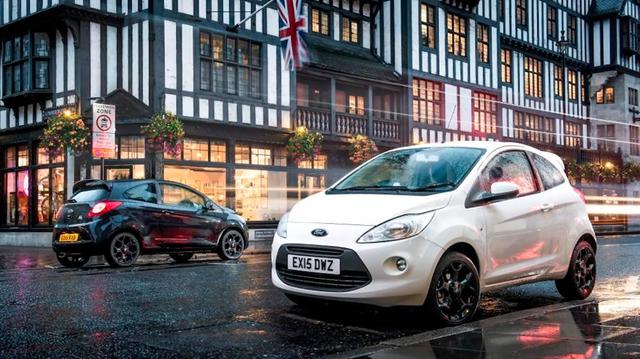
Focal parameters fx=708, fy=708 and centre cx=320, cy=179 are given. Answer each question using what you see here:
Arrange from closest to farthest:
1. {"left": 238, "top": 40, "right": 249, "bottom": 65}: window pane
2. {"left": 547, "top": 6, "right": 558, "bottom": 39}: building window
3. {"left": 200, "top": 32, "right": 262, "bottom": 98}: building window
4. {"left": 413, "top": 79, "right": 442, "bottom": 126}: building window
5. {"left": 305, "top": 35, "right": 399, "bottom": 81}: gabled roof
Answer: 1. {"left": 200, "top": 32, "right": 262, "bottom": 98}: building window
2. {"left": 238, "top": 40, "right": 249, "bottom": 65}: window pane
3. {"left": 305, "top": 35, "right": 399, "bottom": 81}: gabled roof
4. {"left": 413, "top": 79, "right": 442, "bottom": 126}: building window
5. {"left": 547, "top": 6, "right": 558, "bottom": 39}: building window

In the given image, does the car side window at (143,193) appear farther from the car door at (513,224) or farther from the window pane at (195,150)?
the window pane at (195,150)

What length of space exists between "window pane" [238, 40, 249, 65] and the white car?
1643cm

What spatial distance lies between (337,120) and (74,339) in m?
21.0

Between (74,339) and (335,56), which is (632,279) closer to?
(74,339)

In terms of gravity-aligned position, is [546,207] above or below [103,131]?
below

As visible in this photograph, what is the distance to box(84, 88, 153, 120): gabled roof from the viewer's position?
2062cm

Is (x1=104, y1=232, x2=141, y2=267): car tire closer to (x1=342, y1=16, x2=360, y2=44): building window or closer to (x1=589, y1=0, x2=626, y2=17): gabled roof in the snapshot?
(x1=342, y1=16, x2=360, y2=44): building window

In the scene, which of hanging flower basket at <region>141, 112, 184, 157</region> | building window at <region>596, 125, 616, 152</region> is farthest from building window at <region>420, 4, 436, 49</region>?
building window at <region>596, 125, 616, 152</region>

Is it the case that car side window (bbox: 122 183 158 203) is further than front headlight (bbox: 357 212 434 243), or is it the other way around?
car side window (bbox: 122 183 158 203)

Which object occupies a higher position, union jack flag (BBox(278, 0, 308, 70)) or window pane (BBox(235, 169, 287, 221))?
union jack flag (BBox(278, 0, 308, 70))

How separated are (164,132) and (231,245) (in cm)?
702

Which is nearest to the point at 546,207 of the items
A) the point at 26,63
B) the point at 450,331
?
the point at 450,331

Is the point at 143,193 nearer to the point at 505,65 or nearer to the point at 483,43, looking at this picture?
the point at 483,43

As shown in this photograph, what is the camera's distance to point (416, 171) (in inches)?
264
